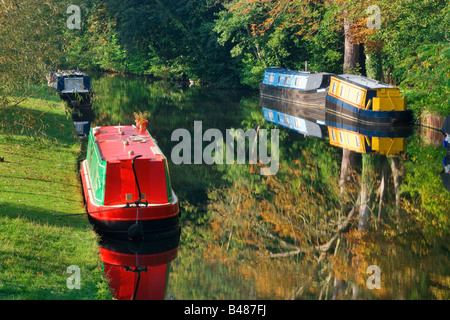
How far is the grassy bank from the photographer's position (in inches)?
389

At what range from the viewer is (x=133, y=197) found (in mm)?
13844

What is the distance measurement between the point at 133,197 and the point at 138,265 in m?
1.89

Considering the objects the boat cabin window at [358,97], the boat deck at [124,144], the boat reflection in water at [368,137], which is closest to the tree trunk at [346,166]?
the boat reflection in water at [368,137]

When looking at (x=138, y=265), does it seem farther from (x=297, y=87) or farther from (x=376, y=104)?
(x=297, y=87)

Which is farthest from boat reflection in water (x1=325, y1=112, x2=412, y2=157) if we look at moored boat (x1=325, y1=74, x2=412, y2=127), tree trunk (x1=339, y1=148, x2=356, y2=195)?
tree trunk (x1=339, y1=148, x2=356, y2=195)

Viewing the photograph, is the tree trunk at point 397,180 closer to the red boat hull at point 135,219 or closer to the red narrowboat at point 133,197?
the red boat hull at point 135,219

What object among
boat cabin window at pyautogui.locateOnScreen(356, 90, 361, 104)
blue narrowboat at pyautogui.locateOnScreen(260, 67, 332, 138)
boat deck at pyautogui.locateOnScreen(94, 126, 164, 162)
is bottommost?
blue narrowboat at pyautogui.locateOnScreen(260, 67, 332, 138)

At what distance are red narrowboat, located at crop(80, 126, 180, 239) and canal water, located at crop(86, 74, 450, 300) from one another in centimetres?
40

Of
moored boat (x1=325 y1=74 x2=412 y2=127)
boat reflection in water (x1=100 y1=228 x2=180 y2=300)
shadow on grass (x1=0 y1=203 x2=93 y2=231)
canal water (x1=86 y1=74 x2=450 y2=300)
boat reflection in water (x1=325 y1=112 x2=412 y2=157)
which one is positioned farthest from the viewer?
moored boat (x1=325 y1=74 x2=412 y2=127)

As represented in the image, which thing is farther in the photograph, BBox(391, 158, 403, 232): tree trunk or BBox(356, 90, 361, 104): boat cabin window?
BBox(356, 90, 361, 104): boat cabin window

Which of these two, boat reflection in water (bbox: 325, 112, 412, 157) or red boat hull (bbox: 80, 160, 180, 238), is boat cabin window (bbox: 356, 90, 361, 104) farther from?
red boat hull (bbox: 80, 160, 180, 238)

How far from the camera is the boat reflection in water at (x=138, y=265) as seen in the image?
11.1 m

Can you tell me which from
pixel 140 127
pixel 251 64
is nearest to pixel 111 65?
pixel 251 64

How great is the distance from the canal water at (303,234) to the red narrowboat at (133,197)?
0.40m
